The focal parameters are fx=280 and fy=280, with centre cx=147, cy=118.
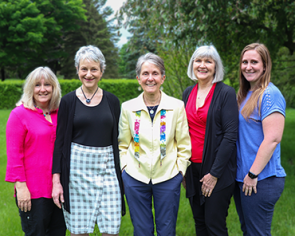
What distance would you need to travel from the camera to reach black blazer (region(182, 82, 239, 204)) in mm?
2672

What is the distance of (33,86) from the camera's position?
9.37 ft

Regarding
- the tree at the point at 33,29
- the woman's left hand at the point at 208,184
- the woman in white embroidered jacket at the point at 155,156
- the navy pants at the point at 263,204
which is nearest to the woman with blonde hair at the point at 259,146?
the navy pants at the point at 263,204

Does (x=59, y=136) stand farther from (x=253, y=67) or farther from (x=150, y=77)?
(x=253, y=67)

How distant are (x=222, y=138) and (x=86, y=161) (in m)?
1.35

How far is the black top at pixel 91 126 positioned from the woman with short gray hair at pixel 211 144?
34.4 inches

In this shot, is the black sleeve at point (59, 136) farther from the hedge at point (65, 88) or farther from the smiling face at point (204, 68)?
the hedge at point (65, 88)

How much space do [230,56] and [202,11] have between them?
Result: 10.1 feet

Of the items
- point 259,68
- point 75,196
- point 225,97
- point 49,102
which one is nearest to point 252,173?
point 225,97

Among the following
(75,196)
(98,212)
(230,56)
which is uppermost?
(230,56)

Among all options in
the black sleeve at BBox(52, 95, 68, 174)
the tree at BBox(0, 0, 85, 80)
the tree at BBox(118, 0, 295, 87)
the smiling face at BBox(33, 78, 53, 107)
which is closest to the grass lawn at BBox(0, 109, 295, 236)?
the black sleeve at BBox(52, 95, 68, 174)

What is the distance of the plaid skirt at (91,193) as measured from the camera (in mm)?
2754

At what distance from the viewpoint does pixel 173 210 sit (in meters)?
2.76

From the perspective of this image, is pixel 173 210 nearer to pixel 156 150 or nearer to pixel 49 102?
pixel 156 150

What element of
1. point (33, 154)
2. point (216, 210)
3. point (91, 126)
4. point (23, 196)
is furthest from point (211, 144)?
point (23, 196)
